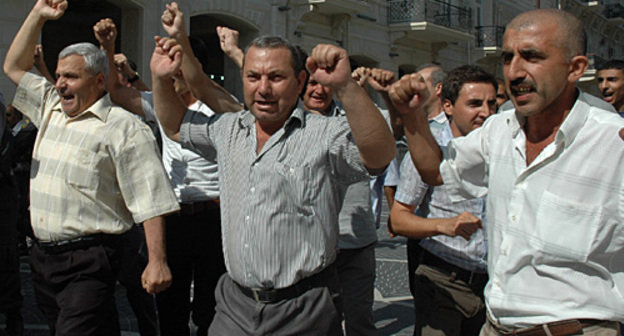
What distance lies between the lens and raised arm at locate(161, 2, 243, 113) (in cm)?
296

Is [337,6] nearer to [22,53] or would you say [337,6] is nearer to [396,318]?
[396,318]

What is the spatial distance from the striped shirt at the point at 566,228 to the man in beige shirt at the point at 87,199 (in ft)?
5.47

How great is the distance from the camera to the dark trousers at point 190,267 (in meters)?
4.07

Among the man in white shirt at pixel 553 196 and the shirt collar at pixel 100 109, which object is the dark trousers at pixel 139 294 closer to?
the shirt collar at pixel 100 109

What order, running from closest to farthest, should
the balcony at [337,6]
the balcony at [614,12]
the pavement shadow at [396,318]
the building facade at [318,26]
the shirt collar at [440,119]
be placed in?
the shirt collar at [440,119], the pavement shadow at [396,318], the building facade at [318,26], the balcony at [337,6], the balcony at [614,12]

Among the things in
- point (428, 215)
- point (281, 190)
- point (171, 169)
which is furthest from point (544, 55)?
point (171, 169)

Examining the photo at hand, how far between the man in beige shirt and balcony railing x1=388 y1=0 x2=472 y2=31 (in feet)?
60.5

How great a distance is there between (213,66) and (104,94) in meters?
15.9

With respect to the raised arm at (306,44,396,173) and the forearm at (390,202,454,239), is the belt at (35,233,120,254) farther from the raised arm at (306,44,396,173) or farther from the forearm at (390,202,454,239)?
the raised arm at (306,44,396,173)

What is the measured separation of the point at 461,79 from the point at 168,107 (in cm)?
165

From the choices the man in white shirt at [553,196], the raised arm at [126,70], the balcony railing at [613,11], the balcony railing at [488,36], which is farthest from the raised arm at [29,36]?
the balcony railing at [613,11]

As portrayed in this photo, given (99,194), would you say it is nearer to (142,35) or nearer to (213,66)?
(142,35)

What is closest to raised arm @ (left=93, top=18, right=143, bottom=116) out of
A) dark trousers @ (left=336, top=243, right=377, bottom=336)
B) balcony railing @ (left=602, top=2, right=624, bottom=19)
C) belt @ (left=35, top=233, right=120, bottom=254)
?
belt @ (left=35, top=233, right=120, bottom=254)

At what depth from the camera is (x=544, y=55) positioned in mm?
2131
